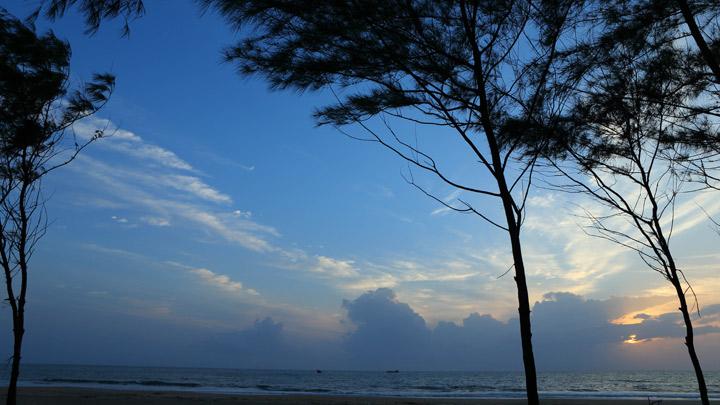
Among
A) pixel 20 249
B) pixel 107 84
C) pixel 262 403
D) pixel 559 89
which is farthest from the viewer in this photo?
pixel 262 403

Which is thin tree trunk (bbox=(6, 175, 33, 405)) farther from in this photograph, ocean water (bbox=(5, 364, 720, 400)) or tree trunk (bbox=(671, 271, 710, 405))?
ocean water (bbox=(5, 364, 720, 400))

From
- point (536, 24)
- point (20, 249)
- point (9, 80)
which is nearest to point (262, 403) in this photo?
point (20, 249)

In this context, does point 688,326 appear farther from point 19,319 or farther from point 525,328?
point 19,319

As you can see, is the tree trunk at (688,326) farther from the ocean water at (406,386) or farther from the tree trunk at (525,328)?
the ocean water at (406,386)

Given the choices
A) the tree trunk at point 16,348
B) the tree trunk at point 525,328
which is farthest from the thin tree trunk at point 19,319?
the tree trunk at point 525,328

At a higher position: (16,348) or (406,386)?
(16,348)

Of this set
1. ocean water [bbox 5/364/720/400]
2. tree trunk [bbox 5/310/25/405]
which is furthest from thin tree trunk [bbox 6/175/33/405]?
ocean water [bbox 5/364/720/400]

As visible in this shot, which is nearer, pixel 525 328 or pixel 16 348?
pixel 525 328

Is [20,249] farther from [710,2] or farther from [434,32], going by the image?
[710,2]

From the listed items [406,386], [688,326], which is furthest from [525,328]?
[406,386]

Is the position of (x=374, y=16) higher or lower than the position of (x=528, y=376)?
higher

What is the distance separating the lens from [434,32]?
15.3ft

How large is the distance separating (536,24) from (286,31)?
2.44 m

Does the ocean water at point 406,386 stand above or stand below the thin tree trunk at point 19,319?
below
